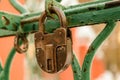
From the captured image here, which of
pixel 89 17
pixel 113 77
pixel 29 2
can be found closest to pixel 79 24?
pixel 89 17

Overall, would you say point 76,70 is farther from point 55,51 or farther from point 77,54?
point 77,54

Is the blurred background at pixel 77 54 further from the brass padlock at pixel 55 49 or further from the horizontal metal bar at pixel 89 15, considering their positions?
the brass padlock at pixel 55 49

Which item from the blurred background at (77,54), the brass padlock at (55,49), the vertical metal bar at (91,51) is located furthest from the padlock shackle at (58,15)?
the blurred background at (77,54)

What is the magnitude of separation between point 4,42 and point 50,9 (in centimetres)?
144

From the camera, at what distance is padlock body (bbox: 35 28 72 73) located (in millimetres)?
471

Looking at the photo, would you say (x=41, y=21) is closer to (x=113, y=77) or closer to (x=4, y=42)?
(x=113, y=77)

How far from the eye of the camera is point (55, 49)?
19.0 inches

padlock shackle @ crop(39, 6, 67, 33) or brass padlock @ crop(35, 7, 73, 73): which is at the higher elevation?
padlock shackle @ crop(39, 6, 67, 33)

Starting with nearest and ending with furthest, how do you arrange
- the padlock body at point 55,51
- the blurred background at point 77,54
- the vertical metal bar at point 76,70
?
1. the padlock body at point 55,51
2. the vertical metal bar at point 76,70
3. the blurred background at point 77,54

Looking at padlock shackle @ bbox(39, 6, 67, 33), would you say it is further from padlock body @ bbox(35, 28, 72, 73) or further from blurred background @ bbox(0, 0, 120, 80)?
blurred background @ bbox(0, 0, 120, 80)

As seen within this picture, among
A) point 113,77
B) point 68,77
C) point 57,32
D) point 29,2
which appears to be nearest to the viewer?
point 57,32

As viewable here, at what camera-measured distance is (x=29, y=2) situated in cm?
99

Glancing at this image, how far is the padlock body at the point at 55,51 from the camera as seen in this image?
1.55 ft

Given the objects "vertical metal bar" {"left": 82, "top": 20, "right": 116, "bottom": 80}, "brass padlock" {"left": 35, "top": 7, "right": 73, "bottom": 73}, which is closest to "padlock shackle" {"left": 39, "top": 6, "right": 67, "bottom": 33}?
"brass padlock" {"left": 35, "top": 7, "right": 73, "bottom": 73}
